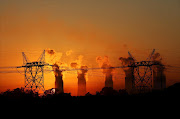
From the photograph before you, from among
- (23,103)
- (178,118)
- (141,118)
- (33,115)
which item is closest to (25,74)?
(23,103)

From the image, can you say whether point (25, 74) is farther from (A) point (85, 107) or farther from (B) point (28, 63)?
(A) point (85, 107)

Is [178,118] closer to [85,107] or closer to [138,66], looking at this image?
[85,107]

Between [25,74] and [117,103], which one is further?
[25,74]

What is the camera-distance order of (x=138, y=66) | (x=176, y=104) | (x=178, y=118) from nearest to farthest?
(x=178, y=118)
(x=176, y=104)
(x=138, y=66)

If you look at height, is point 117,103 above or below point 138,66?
below

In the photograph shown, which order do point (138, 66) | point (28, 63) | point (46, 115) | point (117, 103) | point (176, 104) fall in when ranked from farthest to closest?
point (138, 66)
point (28, 63)
point (117, 103)
point (176, 104)
point (46, 115)

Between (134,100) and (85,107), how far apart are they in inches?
893

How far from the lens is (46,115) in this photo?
3236 inches

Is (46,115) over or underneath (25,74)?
underneath

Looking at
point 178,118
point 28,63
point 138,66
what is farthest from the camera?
point 138,66

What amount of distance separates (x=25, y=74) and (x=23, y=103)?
12889 millimetres

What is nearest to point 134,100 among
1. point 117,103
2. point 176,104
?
point 117,103

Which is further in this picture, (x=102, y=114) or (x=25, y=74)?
(x=25, y=74)

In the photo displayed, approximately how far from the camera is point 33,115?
83312 mm
